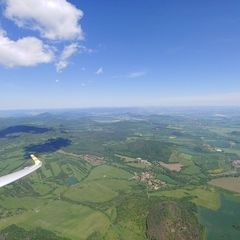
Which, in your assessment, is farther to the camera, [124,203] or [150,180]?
[150,180]

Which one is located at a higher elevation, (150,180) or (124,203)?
(124,203)

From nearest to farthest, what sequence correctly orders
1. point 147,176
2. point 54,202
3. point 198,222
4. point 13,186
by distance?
point 198,222 < point 54,202 < point 13,186 < point 147,176

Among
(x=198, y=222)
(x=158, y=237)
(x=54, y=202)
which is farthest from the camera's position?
(x=54, y=202)

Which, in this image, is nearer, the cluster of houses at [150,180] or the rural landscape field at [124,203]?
the rural landscape field at [124,203]

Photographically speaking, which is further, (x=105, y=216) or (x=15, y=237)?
(x=105, y=216)

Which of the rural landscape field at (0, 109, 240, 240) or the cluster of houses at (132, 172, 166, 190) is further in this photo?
the cluster of houses at (132, 172, 166, 190)

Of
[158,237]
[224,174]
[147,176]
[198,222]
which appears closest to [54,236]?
[158,237]

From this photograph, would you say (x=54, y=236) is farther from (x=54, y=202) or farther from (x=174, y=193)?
(x=174, y=193)
